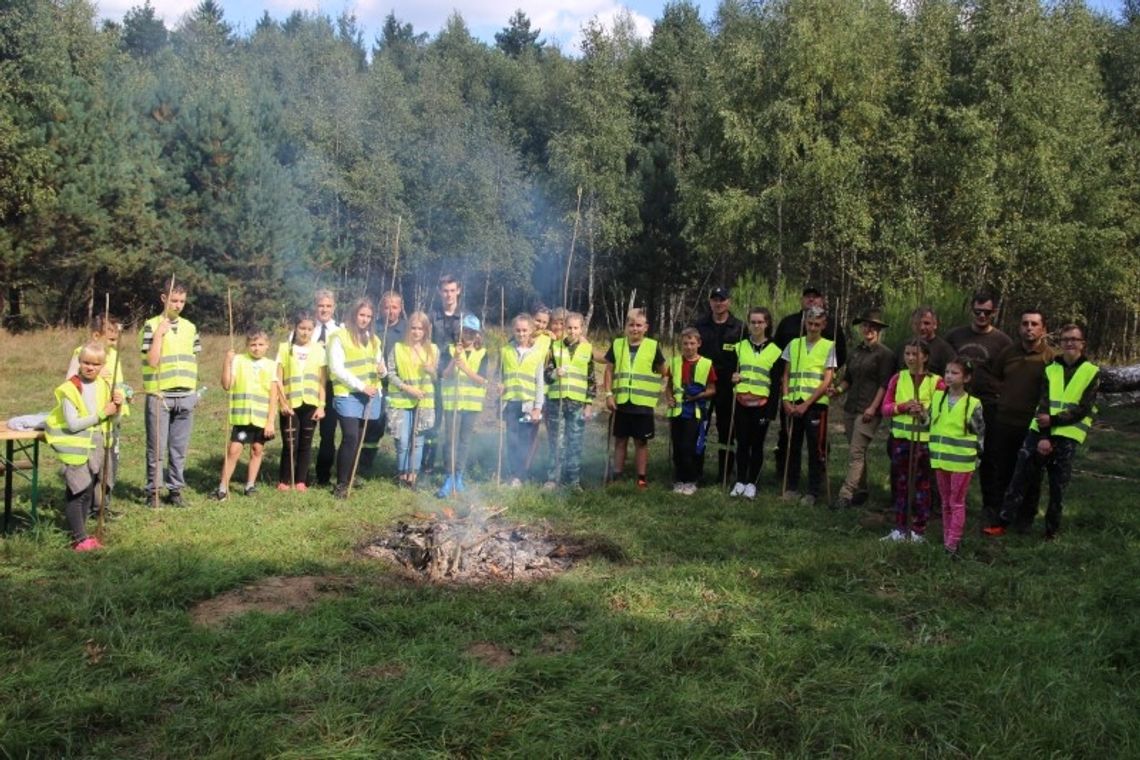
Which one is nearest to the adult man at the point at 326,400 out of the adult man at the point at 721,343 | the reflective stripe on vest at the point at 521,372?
the reflective stripe on vest at the point at 521,372

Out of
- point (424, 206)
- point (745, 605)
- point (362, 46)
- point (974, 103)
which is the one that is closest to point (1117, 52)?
point (974, 103)

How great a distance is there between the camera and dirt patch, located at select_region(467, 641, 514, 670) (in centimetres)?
450

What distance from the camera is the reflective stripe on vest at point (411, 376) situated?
8.33 m

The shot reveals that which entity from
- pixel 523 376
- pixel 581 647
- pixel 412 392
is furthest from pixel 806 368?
pixel 581 647

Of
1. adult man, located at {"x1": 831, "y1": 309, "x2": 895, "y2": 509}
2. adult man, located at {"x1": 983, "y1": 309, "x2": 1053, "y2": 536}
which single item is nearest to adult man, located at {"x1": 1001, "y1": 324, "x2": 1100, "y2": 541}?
adult man, located at {"x1": 983, "y1": 309, "x2": 1053, "y2": 536}

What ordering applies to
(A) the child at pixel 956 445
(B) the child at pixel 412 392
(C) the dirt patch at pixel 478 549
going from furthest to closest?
(B) the child at pixel 412 392
(A) the child at pixel 956 445
(C) the dirt patch at pixel 478 549

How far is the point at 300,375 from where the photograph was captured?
324 inches

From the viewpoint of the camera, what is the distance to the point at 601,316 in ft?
118

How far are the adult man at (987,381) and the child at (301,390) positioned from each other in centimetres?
581

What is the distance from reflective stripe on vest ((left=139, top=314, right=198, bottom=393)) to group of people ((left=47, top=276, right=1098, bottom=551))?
0.04 feet

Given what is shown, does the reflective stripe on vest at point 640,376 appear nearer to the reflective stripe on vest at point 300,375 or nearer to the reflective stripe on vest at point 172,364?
the reflective stripe on vest at point 300,375

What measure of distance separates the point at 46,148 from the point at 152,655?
2045 cm

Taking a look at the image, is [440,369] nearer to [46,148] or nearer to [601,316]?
[46,148]

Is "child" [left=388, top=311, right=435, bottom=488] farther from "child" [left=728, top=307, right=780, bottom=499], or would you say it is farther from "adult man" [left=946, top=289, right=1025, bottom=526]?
"adult man" [left=946, top=289, right=1025, bottom=526]
